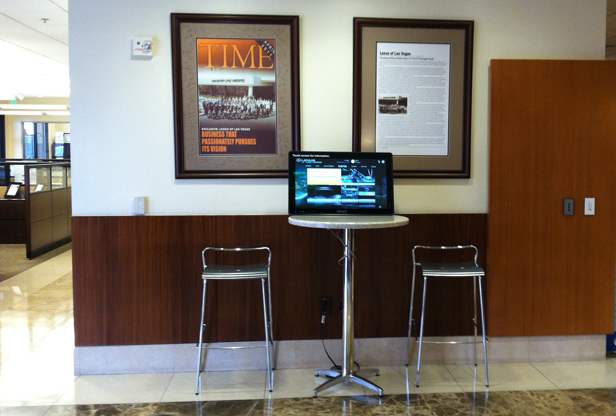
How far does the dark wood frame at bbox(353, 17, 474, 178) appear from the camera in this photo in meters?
3.67

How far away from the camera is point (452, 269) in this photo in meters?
3.40

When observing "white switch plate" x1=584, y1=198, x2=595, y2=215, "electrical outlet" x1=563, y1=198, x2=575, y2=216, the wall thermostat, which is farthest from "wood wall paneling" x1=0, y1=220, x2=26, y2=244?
"white switch plate" x1=584, y1=198, x2=595, y2=215

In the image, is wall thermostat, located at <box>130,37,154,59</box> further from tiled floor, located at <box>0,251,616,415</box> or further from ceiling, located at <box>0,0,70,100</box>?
ceiling, located at <box>0,0,70,100</box>

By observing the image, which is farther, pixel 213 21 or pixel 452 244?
pixel 452 244

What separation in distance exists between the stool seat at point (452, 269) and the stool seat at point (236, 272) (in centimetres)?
100

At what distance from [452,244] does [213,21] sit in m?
2.21

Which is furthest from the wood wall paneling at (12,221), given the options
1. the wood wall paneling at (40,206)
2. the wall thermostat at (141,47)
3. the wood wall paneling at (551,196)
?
the wood wall paneling at (551,196)

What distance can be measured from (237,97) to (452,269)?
1781 millimetres

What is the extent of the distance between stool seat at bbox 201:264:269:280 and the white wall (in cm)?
44

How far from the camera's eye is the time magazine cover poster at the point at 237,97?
361cm

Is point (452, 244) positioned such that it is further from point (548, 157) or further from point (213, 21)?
point (213, 21)

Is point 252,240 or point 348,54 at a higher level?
point 348,54

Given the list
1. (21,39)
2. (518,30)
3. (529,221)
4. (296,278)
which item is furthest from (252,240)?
(21,39)

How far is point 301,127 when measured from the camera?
370 centimetres
